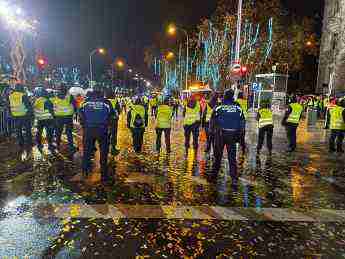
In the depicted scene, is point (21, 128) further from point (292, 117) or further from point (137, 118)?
point (292, 117)

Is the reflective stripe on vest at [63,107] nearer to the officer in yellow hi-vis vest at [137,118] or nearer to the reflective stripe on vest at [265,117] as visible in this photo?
the officer in yellow hi-vis vest at [137,118]

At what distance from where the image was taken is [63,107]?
35.0ft

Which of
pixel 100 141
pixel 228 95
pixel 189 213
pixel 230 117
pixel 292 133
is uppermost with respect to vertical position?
pixel 228 95

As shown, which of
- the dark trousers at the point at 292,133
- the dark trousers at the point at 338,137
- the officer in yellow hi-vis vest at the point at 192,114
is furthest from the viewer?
the dark trousers at the point at 338,137

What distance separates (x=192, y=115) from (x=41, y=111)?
4424mm

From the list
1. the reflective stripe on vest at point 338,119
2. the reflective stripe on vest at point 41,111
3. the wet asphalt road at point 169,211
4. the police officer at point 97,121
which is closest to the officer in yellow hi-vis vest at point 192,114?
the wet asphalt road at point 169,211

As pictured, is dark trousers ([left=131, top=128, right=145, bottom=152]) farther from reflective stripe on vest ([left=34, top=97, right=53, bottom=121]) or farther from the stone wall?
the stone wall

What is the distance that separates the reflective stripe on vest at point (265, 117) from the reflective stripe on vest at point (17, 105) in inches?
281

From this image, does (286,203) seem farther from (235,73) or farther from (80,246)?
(235,73)

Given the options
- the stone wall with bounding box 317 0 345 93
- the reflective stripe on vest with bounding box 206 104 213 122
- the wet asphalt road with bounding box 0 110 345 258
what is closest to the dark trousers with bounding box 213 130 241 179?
the wet asphalt road with bounding box 0 110 345 258

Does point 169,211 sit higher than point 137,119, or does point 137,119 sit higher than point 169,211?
point 137,119

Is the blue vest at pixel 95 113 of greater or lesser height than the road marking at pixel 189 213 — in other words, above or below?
above

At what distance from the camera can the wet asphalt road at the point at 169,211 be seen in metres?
4.47

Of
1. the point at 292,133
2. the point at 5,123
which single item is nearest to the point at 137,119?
the point at 292,133
